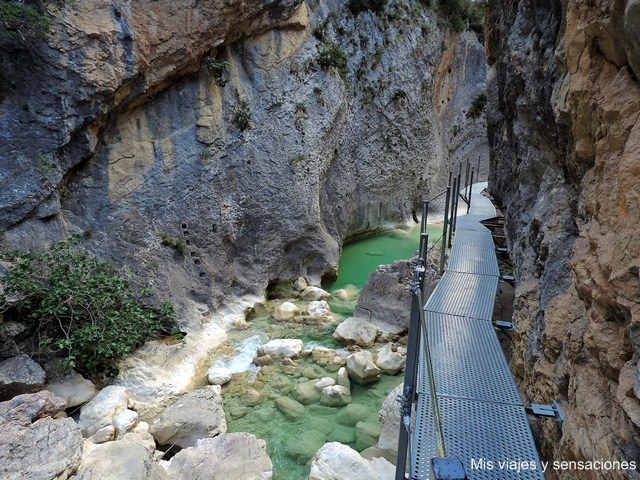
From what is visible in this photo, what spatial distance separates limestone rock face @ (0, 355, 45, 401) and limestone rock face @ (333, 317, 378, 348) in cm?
543

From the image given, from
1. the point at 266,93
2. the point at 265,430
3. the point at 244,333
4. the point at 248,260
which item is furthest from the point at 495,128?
the point at 265,430

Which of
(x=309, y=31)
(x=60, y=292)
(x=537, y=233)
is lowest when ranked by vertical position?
(x=60, y=292)

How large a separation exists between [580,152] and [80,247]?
868 centimetres

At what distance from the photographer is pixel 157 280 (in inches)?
345

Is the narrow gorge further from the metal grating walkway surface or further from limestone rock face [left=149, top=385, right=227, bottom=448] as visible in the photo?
the metal grating walkway surface

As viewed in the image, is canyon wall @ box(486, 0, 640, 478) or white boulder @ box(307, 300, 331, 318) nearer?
canyon wall @ box(486, 0, 640, 478)

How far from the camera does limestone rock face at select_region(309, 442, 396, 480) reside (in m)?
4.61

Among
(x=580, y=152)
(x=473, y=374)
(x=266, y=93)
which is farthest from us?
(x=266, y=93)

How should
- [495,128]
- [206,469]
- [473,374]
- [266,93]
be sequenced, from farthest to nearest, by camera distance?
[266,93]
[495,128]
[206,469]
[473,374]

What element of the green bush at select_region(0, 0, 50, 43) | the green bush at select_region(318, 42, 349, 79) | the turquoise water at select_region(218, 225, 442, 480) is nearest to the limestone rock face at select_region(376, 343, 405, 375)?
the turquoise water at select_region(218, 225, 442, 480)

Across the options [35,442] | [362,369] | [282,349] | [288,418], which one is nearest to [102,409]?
[35,442]

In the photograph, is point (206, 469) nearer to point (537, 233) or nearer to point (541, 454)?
point (541, 454)

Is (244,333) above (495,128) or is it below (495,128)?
below

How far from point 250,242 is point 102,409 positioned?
594 centimetres
